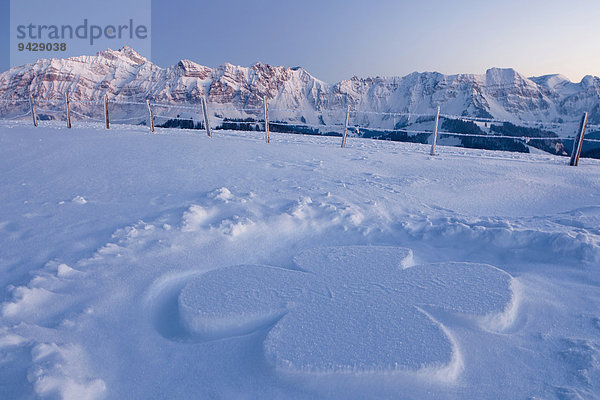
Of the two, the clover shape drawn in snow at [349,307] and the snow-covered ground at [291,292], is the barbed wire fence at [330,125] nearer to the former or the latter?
the snow-covered ground at [291,292]

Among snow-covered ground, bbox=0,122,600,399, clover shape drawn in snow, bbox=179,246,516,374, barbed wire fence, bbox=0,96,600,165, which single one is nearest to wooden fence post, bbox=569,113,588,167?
barbed wire fence, bbox=0,96,600,165

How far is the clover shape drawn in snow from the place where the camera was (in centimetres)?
151

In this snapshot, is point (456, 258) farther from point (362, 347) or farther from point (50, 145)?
point (50, 145)

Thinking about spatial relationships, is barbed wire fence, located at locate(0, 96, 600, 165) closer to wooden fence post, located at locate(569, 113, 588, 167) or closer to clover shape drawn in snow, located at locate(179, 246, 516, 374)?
wooden fence post, located at locate(569, 113, 588, 167)

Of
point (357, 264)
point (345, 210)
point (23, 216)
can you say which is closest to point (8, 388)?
point (357, 264)

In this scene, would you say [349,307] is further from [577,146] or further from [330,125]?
[330,125]

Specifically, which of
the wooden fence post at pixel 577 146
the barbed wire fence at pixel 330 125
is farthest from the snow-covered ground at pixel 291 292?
the barbed wire fence at pixel 330 125

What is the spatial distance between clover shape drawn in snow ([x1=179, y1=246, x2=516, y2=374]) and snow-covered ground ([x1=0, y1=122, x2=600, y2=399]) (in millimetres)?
11

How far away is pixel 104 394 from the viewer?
4.66 ft

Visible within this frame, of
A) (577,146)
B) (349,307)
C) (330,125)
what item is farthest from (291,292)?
(330,125)

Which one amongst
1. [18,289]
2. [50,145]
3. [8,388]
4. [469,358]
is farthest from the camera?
[50,145]

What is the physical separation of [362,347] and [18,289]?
2.21 meters

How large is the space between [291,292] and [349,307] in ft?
1.30

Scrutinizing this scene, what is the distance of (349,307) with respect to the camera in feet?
Result: 6.18
